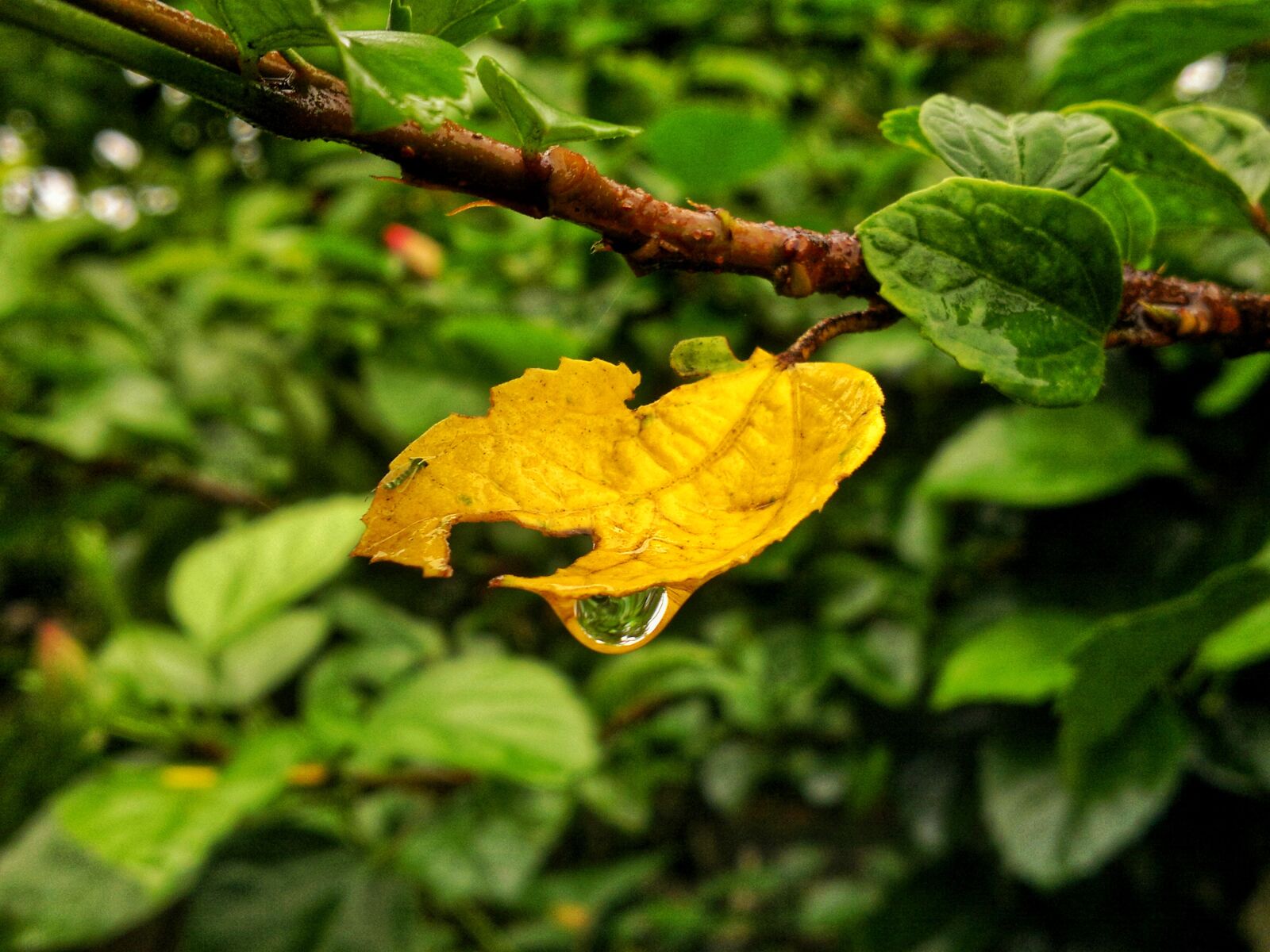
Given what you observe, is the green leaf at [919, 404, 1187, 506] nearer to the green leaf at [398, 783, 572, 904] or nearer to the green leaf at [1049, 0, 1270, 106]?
the green leaf at [1049, 0, 1270, 106]

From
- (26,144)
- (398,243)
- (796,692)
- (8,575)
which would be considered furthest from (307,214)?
(796,692)

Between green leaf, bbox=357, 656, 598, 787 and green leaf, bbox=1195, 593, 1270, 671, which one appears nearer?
green leaf, bbox=1195, 593, 1270, 671

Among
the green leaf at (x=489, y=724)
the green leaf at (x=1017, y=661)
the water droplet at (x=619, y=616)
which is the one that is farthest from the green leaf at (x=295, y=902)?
the water droplet at (x=619, y=616)

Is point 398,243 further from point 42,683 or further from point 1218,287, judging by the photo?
point 1218,287

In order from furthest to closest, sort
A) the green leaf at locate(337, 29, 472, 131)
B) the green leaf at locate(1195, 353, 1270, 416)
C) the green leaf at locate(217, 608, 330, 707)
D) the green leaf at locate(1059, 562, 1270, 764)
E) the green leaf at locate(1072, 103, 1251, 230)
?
the green leaf at locate(217, 608, 330, 707) → the green leaf at locate(1195, 353, 1270, 416) → the green leaf at locate(1059, 562, 1270, 764) → the green leaf at locate(1072, 103, 1251, 230) → the green leaf at locate(337, 29, 472, 131)

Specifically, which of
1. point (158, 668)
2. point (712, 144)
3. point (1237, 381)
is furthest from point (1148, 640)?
point (158, 668)

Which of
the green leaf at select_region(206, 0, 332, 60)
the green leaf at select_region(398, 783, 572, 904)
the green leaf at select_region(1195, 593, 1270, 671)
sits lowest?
the green leaf at select_region(398, 783, 572, 904)

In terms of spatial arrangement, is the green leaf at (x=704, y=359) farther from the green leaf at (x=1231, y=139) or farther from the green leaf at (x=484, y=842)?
the green leaf at (x=484, y=842)

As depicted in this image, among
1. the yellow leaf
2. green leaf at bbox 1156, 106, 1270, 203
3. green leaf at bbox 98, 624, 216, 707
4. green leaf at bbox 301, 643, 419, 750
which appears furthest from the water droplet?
green leaf at bbox 98, 624, 216, 707
